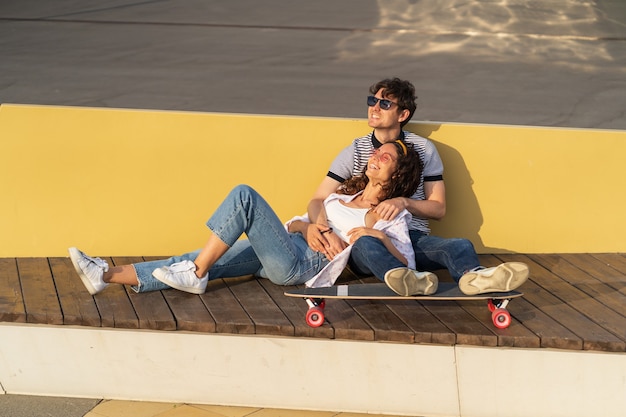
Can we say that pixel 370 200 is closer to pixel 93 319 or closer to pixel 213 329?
pixel 213 329

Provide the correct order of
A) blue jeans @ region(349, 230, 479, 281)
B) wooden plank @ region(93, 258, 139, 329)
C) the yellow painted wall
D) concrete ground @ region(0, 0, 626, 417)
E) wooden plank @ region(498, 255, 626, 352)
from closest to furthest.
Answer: wooden plank @ region(498, 255, 626, 352)
wooden plank @ region(93, 258, 139, 329)
blue jeans @ region(349, 230, 479, 281)
the yellow painted wall
concrete ground @ region(0, 0, 626, 417)

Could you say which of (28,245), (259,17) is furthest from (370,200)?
(259,17)

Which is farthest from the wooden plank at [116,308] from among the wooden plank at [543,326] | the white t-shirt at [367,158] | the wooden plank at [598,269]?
the wooden plank at [598,269]

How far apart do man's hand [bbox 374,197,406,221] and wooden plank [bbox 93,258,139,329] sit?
3.85ft

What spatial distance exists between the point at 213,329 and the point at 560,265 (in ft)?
5.96

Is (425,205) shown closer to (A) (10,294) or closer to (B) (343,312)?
(B) (343,312)

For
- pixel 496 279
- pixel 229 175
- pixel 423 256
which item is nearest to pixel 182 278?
pixel 229 175

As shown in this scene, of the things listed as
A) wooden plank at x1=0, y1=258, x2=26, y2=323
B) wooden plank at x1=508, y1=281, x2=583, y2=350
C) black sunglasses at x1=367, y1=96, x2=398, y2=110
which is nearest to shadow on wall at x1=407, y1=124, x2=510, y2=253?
black sunglasses at x1=367, y1=96, x2=398, y2=110

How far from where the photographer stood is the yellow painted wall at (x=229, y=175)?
4.80m

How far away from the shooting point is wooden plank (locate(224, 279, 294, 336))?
3.84 meters

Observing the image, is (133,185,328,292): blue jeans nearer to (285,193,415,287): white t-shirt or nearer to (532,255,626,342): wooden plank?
(285,193,415,287): white t-shirt

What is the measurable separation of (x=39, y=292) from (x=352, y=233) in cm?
141

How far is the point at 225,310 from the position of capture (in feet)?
13.1

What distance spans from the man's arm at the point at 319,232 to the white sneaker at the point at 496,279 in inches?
26.8
